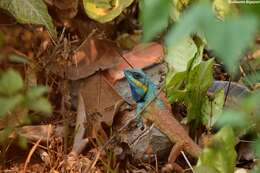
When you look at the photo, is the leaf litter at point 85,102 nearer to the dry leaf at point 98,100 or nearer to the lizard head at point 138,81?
the dry leaf at point 98,100

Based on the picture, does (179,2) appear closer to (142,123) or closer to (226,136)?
(142,123)

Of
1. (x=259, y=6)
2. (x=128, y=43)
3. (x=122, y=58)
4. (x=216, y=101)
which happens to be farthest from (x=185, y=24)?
(x=128, y=43)

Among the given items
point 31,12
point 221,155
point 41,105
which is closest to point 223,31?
point 41,105

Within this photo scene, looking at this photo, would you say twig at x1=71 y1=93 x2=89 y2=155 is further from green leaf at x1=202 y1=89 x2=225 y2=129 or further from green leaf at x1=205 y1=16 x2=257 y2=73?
green leaf at x1=205 y1=16 x2=257 y2=73

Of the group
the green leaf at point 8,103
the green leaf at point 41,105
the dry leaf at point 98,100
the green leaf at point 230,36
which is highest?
the green leaf at point 230,36

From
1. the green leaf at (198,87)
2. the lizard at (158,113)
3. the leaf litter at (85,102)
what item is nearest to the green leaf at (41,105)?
the leaf litter at (85,102)

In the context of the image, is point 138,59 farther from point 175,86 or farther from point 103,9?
point 175,86
